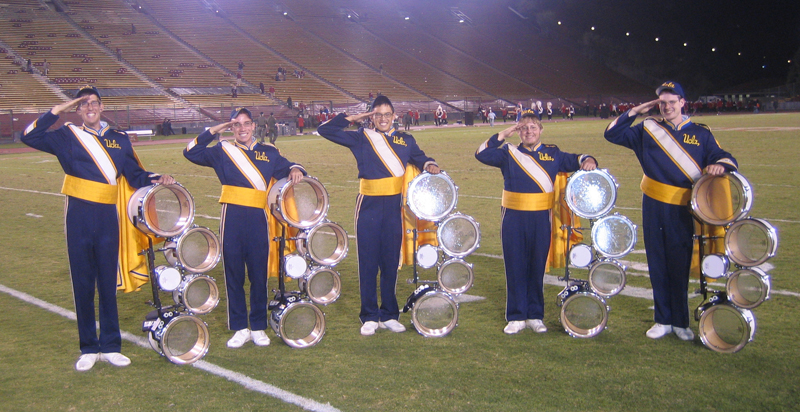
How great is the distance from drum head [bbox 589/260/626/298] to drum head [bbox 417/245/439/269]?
112 centimetres

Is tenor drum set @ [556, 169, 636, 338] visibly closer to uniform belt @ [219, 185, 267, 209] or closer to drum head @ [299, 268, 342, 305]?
drum head @ [299, 268, 342, 305]

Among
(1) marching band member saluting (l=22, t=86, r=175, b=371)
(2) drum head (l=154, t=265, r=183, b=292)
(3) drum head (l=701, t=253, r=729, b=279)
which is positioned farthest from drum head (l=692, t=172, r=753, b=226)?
(1) marching band member saluting (l=22, t=86, r=175, b=371)

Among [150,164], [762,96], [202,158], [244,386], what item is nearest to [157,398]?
[244,386]

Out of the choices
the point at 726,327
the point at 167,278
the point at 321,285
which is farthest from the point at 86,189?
the point at 726,327

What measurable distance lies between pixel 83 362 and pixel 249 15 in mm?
52542

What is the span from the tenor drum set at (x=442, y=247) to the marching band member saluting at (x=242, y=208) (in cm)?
90

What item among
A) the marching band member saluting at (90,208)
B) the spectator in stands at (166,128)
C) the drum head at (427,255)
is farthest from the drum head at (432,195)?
the spectator in stands at (166,128)

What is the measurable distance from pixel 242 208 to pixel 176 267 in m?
0.59

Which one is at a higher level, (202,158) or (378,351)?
(202,158)

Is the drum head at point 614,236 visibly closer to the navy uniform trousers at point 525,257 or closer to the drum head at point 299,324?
the navy uniform trousers at point 525,257

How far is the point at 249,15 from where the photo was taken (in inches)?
2105

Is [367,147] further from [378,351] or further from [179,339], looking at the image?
[179,339]

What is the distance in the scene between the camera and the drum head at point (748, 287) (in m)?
4.17

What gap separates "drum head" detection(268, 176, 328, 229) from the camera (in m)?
4.67
